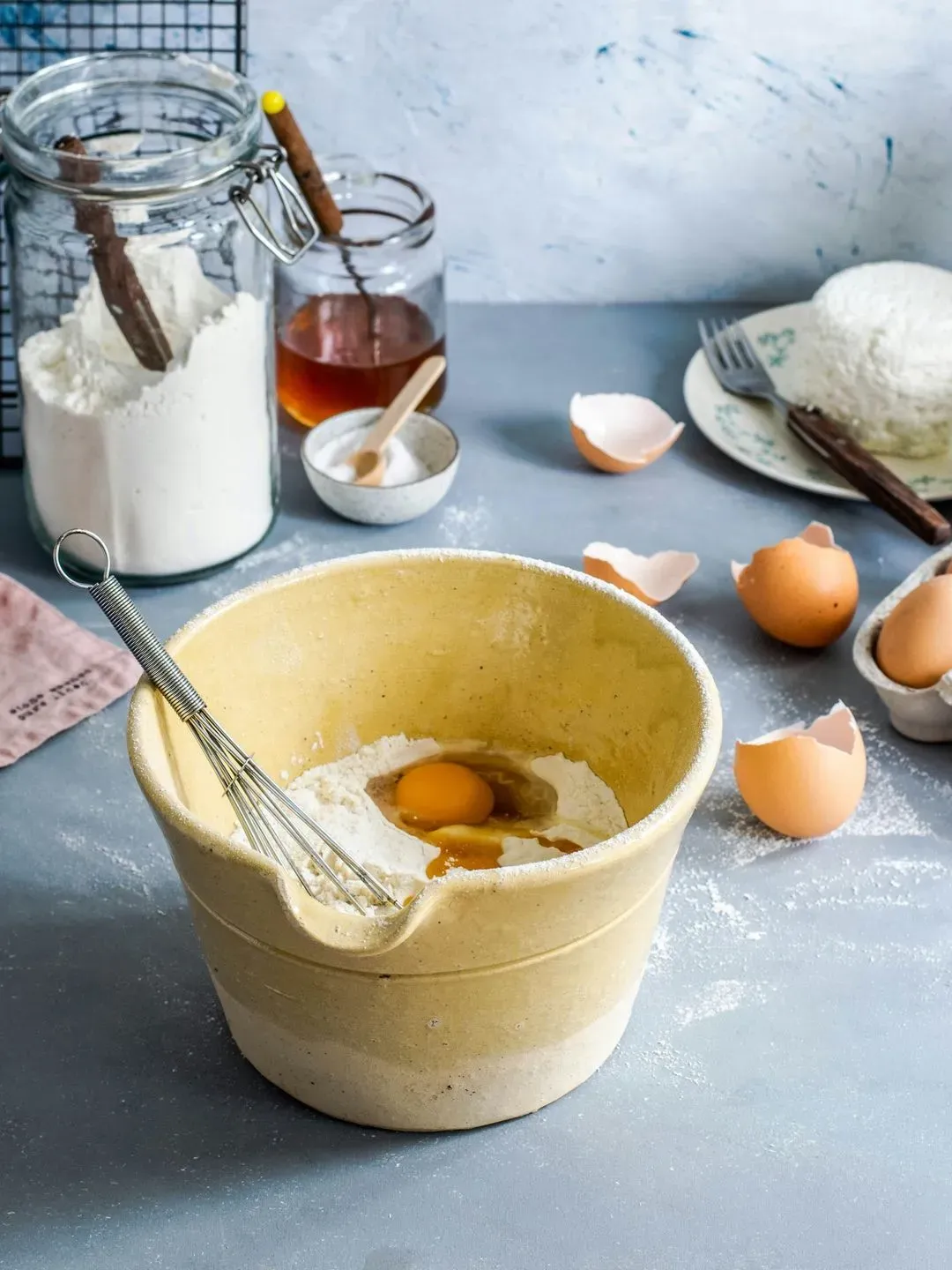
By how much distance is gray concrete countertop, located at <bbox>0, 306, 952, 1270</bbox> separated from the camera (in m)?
0.57

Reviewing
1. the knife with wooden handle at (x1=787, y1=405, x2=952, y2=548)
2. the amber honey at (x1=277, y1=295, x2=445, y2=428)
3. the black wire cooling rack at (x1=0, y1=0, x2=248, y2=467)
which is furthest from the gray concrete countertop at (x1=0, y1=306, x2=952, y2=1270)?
the black wire cooling rack at (x1=0, y1=0, x2=248, y2=467)

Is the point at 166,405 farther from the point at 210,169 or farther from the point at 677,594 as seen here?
the point at 677,594

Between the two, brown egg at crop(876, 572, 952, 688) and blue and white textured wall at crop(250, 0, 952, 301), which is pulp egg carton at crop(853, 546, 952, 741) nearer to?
brown egg at crop(876, 572, 952, 688)

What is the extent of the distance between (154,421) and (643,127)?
1.60 ft

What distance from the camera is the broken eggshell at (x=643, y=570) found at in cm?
90

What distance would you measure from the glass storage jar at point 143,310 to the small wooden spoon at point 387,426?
0.09 meters

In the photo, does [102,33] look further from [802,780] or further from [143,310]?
[802,780]

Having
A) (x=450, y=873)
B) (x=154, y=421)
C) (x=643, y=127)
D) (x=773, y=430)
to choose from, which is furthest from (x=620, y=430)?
(x=450, y=873)

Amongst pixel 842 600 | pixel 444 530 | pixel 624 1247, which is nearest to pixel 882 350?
pixel 842 600

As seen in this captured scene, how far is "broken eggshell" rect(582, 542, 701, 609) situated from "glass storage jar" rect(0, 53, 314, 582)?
0.22 meters

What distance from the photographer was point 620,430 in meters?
1.06

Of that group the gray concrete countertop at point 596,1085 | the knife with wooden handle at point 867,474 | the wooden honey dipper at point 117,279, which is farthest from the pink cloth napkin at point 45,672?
the knife with wooden handle at point 867,474

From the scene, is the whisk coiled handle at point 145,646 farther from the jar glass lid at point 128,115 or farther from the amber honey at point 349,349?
the amber honey at point 349,349

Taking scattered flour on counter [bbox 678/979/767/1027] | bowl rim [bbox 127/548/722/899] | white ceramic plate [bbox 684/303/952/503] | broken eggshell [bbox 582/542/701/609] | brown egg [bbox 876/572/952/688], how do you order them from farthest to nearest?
1. white ceramic plate [bbox 684/303/952/503]
2. broken eggshell [bbox 582/542/701/609]
3. brown egg [bbox 876/572/952/688]
4. scattered flour on counter [bbox 678/979/767/1027]
5. bowl rim [bbox 127/548/722/899]
